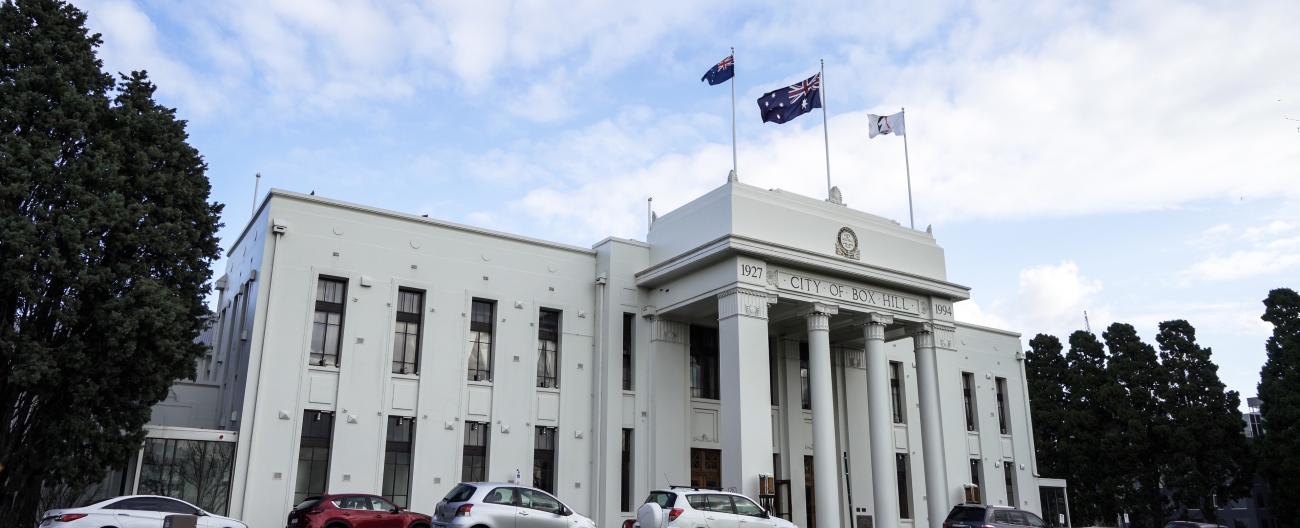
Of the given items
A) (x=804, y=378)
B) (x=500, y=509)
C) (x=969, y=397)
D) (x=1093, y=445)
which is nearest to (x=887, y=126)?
Answer: (x=804, y=378)

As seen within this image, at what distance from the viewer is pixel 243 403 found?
2245 cm

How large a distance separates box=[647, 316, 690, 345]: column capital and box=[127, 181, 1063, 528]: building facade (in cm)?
8

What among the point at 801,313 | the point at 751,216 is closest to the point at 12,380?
the point at 751,216

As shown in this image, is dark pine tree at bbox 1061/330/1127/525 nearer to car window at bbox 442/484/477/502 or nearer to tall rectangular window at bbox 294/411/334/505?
car window at bbox 442/484/477/502

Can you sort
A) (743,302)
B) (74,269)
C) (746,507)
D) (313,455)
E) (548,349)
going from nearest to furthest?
(74,269)
(746,507)
(313,455)
(743,302)
(548,349)

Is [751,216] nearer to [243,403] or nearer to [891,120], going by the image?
[891,120]

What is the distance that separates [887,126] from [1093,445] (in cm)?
2382

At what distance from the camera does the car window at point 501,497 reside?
18.3 meters

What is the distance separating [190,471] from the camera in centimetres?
2147

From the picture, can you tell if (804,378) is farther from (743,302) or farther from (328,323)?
(328,323)

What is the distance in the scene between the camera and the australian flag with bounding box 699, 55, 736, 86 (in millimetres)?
29984

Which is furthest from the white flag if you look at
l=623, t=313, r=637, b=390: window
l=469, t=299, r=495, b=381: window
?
l=469, t=299, r=495, b=381: window

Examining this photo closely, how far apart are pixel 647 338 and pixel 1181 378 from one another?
30.5 m

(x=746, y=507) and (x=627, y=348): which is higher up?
(x=627, y=348)
